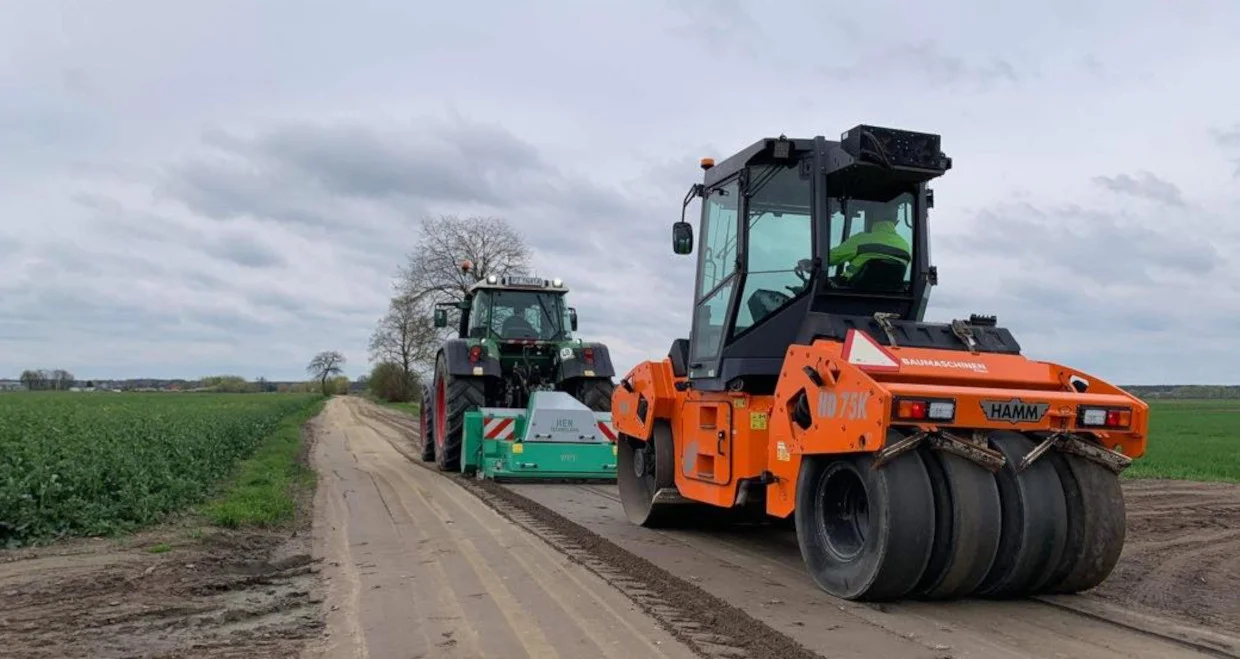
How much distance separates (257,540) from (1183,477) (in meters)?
14.5

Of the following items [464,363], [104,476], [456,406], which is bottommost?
[104,476]

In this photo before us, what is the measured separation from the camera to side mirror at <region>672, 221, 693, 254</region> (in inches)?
319

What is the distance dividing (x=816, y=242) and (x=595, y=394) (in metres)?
7.79

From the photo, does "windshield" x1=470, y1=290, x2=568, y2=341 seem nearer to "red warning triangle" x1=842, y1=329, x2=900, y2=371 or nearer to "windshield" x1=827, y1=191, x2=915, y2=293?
"windshield" x1=827, y1=191, x2=915, y2=293

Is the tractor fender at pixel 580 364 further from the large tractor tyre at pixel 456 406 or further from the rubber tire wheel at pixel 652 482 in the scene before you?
the rubber tire wheel at pixel 652 482

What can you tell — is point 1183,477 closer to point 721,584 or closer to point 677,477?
point 677,477

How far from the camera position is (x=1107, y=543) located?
5.66 m

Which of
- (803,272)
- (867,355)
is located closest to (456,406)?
(803,272)

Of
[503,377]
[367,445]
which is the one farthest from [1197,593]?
[367,445]

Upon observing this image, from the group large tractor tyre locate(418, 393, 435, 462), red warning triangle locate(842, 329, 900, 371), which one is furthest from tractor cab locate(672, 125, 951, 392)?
large tractor tyre locate(418, 393, 435, 462)

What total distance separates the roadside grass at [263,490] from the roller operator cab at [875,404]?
4.07 meters

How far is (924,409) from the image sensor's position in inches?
209

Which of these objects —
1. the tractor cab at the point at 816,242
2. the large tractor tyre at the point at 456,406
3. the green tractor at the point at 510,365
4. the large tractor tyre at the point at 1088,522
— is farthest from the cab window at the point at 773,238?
the large tractor tyre at the point at 456,406

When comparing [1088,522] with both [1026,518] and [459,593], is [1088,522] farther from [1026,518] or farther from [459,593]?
[459,593]
